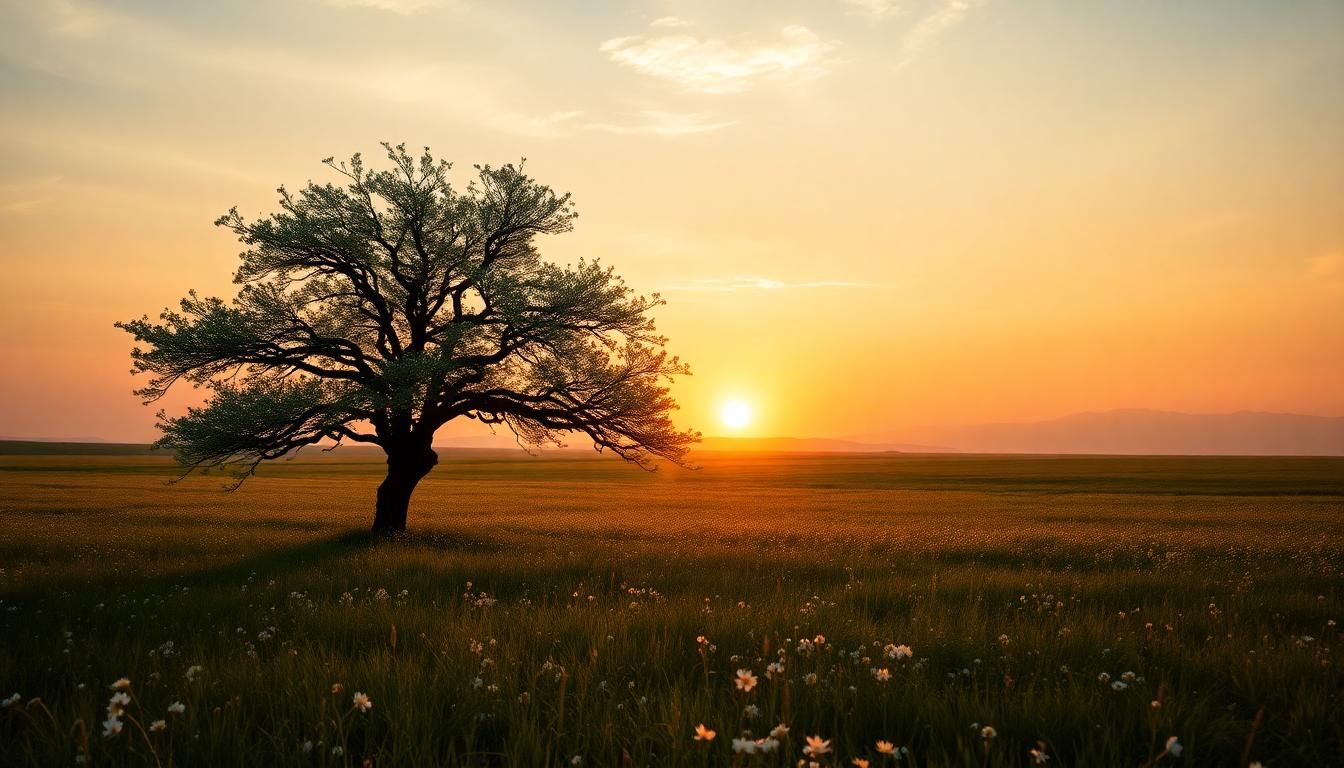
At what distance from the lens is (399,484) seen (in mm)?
22016

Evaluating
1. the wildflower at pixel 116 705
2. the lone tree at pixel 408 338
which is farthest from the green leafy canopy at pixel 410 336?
the wildflower at pixel 116 705

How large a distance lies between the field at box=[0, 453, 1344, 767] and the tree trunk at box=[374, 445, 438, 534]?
127cm

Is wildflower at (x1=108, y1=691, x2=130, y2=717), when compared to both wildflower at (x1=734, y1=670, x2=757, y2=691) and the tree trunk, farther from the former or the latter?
the tree trunk

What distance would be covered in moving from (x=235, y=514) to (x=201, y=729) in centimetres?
3339

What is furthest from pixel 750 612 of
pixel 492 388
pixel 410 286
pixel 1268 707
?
pixel 410 286

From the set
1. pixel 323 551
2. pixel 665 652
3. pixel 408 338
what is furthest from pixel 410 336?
pixel 665 652

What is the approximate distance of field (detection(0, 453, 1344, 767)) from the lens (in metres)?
3.95

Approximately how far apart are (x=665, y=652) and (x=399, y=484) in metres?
18.5

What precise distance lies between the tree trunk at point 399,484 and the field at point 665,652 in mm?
1268

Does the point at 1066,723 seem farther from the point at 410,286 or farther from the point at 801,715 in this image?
the point at 410,286

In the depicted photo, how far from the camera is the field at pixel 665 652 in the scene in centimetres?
395

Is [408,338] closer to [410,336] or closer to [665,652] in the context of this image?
[410,336]

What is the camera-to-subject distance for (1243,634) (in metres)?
7.41

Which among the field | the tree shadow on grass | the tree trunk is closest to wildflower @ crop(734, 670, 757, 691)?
the field
